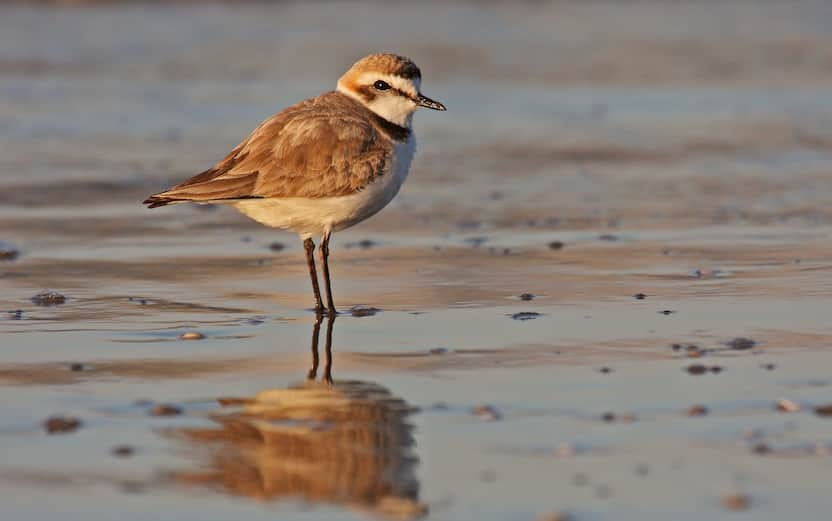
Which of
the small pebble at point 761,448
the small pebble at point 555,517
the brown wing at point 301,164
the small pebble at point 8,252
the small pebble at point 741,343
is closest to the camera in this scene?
the small pebble at point 555,517

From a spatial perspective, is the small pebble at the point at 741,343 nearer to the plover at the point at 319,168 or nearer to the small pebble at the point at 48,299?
the plover at the point at 319,168

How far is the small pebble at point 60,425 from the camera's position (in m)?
5.09

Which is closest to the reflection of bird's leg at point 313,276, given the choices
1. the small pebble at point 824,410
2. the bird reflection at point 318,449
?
the bird reflection at point 318,449

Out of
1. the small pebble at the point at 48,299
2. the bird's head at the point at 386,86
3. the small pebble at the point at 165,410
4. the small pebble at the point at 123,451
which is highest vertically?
the bird's head at the point at 386,86

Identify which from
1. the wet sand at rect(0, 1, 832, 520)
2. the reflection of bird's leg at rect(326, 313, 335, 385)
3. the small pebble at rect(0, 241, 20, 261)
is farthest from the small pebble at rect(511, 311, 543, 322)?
the small pebble at rect(0, 241, 20, 261)

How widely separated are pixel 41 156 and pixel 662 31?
11.6m

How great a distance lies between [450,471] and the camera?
464 cm

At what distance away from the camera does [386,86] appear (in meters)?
7.42

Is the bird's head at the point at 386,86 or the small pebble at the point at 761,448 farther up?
the bird's head at the point at 386,86

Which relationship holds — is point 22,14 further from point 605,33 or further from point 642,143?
point 642,143

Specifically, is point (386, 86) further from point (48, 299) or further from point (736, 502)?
point (736, 502)

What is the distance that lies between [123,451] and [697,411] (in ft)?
6.68

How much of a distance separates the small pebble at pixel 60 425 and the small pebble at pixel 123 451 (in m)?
0.32

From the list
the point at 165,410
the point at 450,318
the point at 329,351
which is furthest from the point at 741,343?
the point at 165,410
